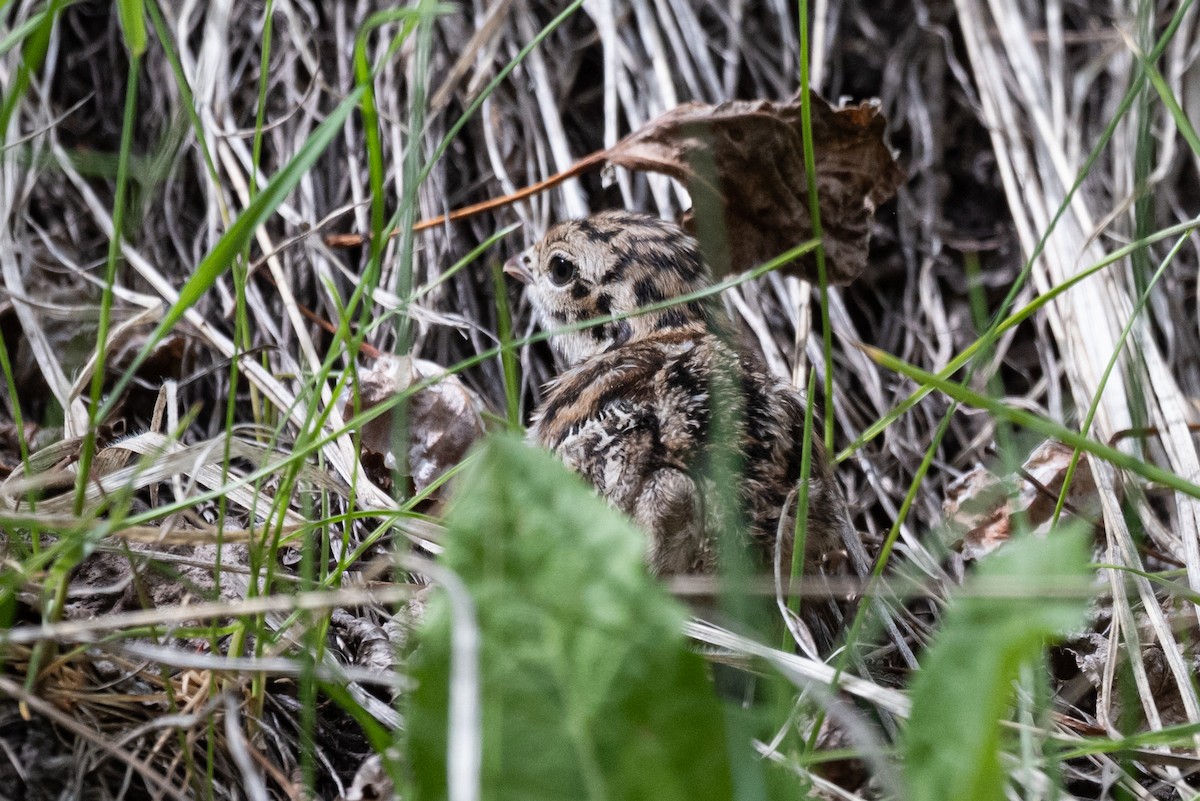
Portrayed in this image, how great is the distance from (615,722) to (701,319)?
1.82 meters

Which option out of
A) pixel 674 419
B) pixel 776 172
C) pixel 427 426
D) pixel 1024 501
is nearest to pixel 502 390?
pixel 427 426

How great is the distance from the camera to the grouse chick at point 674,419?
2293mm

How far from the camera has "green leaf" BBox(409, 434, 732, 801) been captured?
1.40 metres

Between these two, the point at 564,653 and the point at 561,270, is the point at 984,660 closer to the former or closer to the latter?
the point at 564,653

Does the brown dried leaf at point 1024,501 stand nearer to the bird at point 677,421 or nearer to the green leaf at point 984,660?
the bird at point 677,421

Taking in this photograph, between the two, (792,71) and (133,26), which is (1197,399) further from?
(133,26)

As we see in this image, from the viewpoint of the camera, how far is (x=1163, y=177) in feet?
12.5

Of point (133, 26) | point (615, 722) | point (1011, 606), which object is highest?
point (133, 26)

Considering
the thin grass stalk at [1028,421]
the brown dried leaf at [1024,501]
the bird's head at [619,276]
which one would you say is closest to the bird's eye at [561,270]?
the bird's head at [619,276]

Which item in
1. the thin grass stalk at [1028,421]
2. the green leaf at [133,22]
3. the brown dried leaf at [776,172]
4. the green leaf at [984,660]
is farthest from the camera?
the brown dried leaf at [776,172]

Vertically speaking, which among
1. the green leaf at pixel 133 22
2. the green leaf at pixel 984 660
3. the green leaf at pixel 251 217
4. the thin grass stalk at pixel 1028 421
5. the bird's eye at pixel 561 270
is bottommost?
Answer: the green leaf at pixel 984 660

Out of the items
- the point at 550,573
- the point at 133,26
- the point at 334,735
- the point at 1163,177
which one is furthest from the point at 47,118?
the point at 1163,177

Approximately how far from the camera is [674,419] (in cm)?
240

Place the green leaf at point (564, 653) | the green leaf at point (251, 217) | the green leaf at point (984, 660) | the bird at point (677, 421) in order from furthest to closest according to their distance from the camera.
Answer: the bird at point (677, 421) → the green leaf at point (251, 217) → the green leaf at point (564, 653) → the green leaf at point (984, 660)
